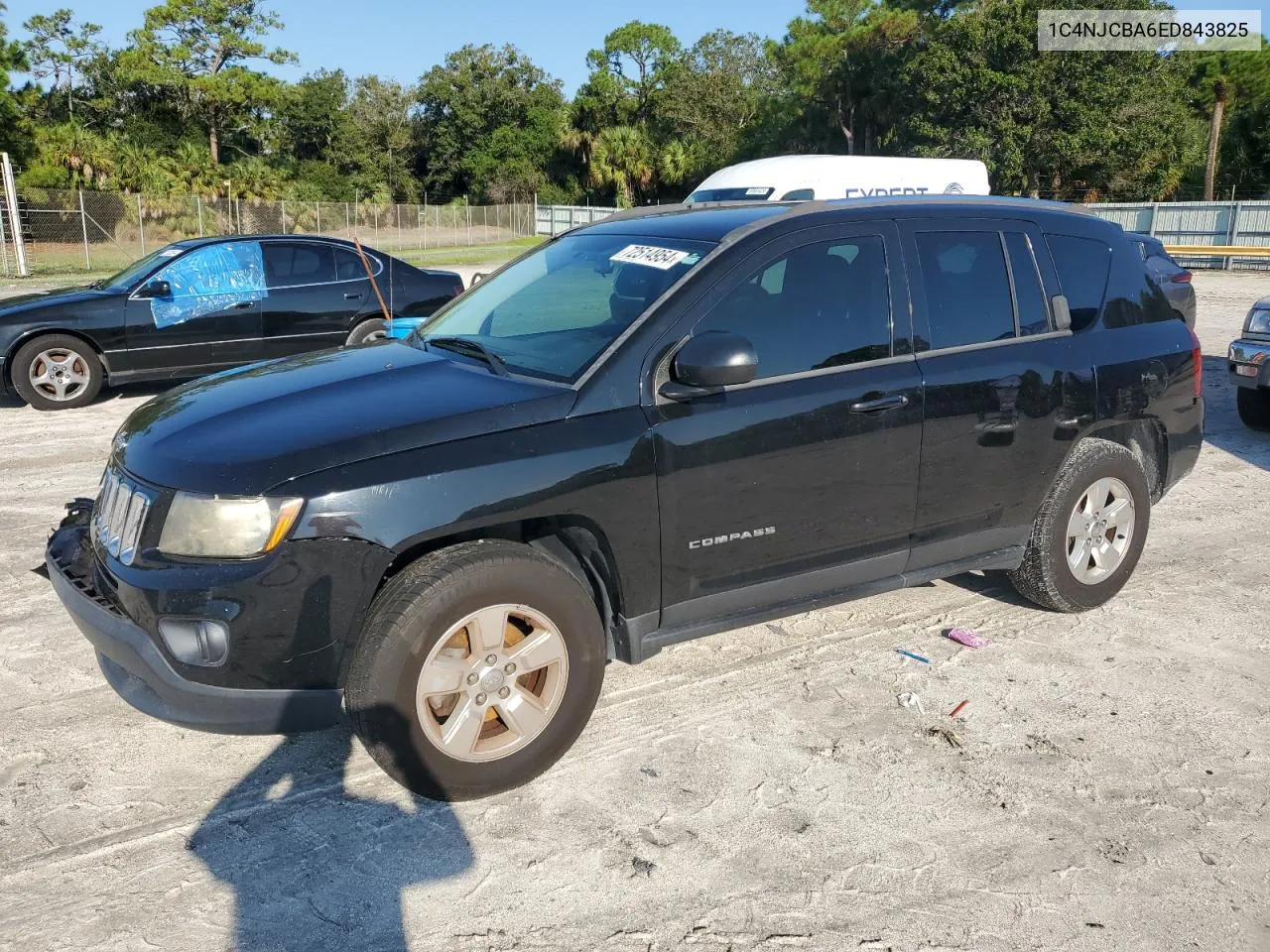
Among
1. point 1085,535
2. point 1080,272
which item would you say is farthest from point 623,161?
point 1085,535

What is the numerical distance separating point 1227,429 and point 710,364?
7.37 m

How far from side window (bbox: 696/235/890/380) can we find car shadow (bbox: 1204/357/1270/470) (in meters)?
5.21

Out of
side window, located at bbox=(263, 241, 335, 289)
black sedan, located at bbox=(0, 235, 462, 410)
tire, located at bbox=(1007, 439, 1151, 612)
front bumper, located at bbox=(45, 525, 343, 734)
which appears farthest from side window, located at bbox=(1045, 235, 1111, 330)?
side window, located at bbox=(263, 241, 335, 289)

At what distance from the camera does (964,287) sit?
4.29 meters

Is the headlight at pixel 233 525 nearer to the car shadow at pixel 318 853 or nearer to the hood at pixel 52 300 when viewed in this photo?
the car shadow at pixel 318 853

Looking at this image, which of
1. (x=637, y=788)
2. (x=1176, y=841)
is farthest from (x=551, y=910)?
(x=1176, y=841)

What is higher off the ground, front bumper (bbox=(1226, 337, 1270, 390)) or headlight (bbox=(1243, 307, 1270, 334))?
headlight (bbox=(1243, 307, 1270, 334))

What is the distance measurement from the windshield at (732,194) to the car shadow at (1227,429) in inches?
220

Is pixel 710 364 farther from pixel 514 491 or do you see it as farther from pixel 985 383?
pixel 985 383

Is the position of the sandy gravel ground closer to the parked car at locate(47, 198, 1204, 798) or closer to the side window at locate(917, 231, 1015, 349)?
the parked car at locate(47, 198, 1204, 798)

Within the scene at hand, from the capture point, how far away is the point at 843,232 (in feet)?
13.1

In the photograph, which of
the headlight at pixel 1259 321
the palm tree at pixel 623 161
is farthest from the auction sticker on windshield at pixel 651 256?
the palm tree at pixel 623 161

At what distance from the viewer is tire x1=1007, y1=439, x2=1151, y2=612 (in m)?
4.60

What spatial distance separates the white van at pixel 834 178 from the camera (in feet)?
43.2
